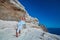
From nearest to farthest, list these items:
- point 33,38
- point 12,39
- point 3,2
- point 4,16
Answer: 1. point 12,39
2. point 33,38
3. point 4,16
4. point 3,2

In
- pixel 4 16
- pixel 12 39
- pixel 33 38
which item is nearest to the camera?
pixel 12 39

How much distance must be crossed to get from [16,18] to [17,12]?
2.30 m

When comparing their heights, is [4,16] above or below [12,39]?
above

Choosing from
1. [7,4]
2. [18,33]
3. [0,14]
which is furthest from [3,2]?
[18,33]

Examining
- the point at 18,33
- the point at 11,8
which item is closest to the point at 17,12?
the point at 11,8

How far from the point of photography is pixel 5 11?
33719mm

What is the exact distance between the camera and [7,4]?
35250 mm

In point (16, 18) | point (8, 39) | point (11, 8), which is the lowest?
point (8, 39)

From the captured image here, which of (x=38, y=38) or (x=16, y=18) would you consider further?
(x=16, y=18)

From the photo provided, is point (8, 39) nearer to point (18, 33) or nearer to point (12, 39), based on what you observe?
point (12, 39)

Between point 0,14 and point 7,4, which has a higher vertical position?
point 7,4

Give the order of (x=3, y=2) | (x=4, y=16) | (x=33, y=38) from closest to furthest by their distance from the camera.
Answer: (x=33, y=38) < (x=4, y=16) < (x=3, y=2)

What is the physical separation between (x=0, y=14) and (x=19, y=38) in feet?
68.8

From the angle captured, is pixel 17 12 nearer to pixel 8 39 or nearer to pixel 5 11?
pixel 5 11
